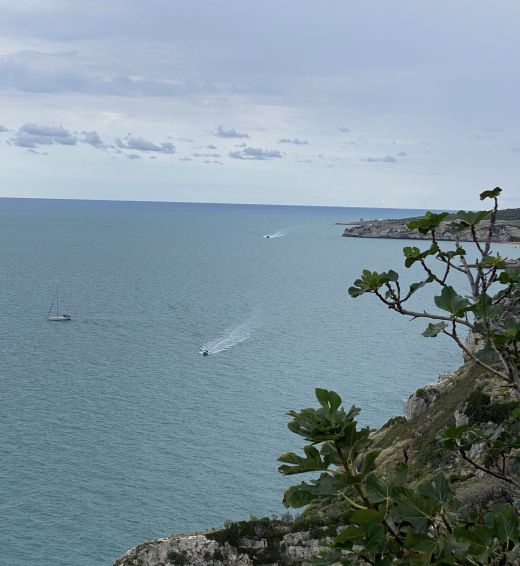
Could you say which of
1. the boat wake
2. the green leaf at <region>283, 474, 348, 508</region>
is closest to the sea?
the boat wake

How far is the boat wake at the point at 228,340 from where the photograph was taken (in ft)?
312

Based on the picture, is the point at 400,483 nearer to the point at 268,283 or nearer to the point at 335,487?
the point at 335,487

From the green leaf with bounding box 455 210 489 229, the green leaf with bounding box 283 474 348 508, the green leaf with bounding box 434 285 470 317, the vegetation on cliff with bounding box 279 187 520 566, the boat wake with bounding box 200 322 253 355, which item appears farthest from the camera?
the boat wake with bounding box 200 322 253 355

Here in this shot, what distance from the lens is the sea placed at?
165 feet

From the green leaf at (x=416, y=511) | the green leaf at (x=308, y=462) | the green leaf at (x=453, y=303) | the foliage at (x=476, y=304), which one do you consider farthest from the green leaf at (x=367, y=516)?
the green leaf at (x=453, y=303)

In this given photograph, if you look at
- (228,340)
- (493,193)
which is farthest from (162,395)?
(493,193)

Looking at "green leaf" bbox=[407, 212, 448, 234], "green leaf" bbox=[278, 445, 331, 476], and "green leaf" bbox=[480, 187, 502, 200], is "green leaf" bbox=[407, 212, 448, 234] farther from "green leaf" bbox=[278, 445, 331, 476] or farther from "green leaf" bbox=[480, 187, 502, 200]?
"green leaf" bbox=[278, 445, 331, 476]

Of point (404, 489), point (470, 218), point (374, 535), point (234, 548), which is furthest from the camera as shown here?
point (234, 548)

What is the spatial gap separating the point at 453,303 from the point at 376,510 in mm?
1873

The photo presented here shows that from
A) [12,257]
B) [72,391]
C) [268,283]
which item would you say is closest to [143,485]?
[72,391]

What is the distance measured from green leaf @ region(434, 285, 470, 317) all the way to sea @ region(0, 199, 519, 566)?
43.8 meters

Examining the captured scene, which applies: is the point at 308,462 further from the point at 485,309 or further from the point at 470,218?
the point at 470,218

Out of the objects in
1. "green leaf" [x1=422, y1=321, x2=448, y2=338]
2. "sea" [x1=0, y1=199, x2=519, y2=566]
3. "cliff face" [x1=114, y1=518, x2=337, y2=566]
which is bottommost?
"sea" [x1=0, y1=199, x2=519, y2=566]

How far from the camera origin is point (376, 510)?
530cm
